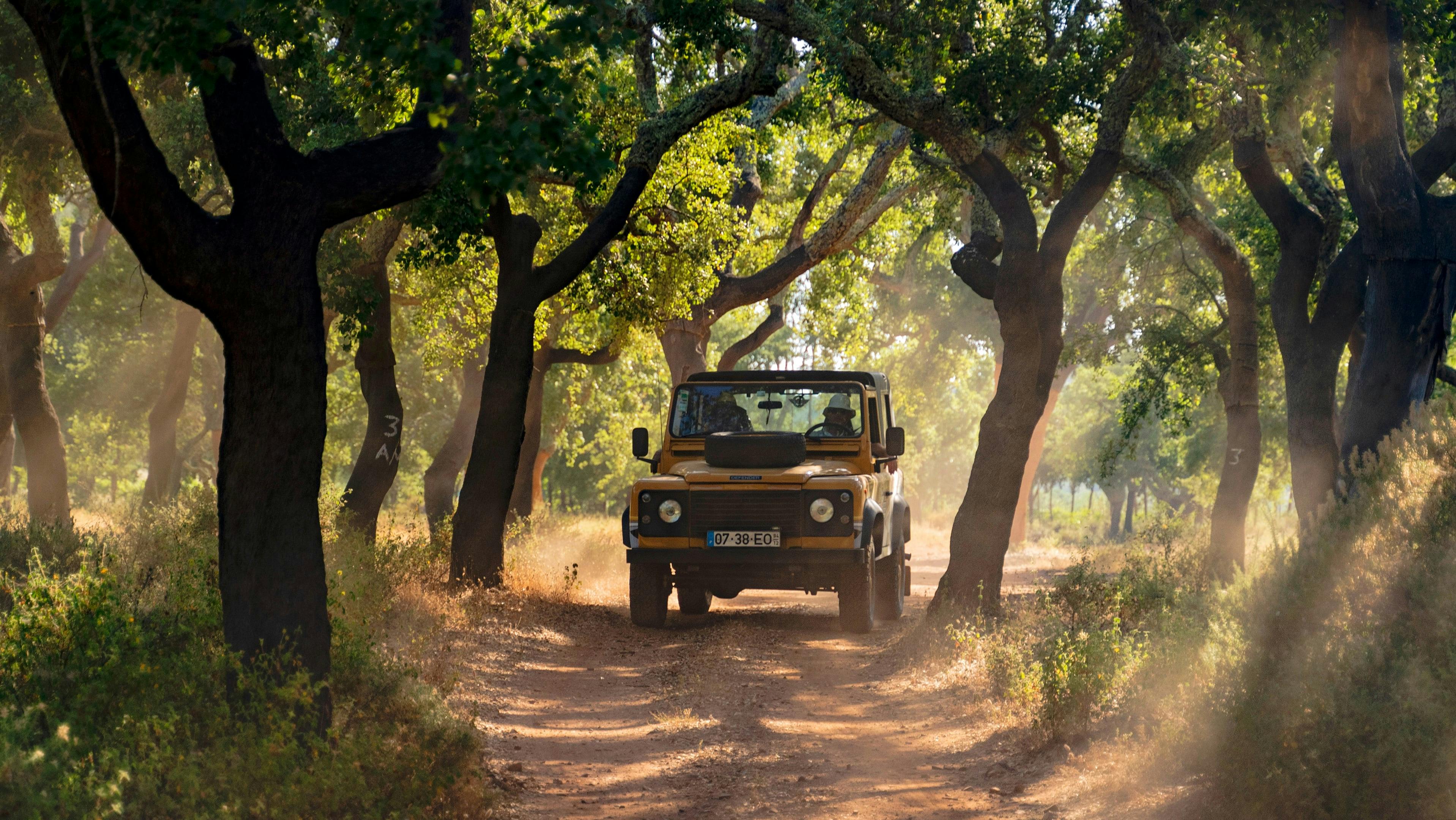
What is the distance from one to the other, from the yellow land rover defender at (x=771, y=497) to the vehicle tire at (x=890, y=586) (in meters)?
0.02

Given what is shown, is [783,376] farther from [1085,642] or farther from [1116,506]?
[1116,506]

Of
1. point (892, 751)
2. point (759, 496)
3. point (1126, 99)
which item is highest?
point (1126, 99)

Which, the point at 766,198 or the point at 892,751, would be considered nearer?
the point at 892,751

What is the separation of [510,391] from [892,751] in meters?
6.76

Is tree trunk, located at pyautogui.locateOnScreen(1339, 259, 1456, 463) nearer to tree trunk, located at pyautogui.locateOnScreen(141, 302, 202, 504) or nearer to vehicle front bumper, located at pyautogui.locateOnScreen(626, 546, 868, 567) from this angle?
vehicle front bumper, located at pyautogui.locateOnScreen(626, 546, 868, 567)

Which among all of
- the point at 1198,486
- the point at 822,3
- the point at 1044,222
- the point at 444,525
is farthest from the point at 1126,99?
the point at 1198,486

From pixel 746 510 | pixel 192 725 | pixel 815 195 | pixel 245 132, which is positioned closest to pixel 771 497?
pixel 746 510

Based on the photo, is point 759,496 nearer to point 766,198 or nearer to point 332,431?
point 766,198

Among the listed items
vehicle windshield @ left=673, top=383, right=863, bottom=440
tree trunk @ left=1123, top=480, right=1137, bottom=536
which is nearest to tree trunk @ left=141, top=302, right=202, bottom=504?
vehicle windshield @ left=673, top=383, right=863, bottom=440

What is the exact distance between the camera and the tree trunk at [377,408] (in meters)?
15.7

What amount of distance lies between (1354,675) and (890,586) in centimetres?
867

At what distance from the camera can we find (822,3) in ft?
42.8

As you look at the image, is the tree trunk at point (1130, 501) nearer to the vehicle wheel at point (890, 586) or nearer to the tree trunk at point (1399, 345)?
the vehicle wheel at point (890, 586)

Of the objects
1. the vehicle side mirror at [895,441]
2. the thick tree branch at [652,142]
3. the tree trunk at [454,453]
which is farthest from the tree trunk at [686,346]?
the vehicle side mirror at [895,441]
